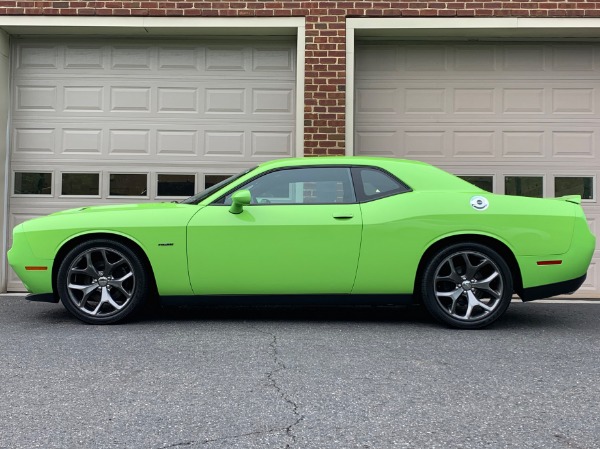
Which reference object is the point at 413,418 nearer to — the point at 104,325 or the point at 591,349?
the point at 591,349

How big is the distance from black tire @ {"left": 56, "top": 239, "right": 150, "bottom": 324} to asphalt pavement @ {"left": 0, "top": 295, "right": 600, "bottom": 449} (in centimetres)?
17

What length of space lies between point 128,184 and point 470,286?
5.02 metres

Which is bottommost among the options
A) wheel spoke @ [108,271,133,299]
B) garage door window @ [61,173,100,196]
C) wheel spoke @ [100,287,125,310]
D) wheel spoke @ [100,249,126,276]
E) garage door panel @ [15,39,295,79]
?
wheel spoke @ [100,287,125,310]

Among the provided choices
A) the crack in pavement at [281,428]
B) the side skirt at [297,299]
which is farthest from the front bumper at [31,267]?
the crack in pavement at [281,428]

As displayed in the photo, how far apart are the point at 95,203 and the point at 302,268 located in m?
4.28

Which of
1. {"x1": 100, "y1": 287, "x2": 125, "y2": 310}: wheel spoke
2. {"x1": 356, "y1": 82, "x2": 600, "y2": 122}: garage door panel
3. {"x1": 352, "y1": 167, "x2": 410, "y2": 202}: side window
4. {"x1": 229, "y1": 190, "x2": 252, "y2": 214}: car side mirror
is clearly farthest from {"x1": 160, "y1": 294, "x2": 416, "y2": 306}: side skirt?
{"x1": 356, "y1": 82, "x2": 600, "y2": 122}: garage door panel

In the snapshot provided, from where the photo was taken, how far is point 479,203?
5.54m

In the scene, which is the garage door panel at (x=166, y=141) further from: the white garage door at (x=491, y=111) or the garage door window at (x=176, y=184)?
the white garage door at (x=491, y=111)

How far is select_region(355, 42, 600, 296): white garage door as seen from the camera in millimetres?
8742

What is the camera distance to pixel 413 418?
10.3ft

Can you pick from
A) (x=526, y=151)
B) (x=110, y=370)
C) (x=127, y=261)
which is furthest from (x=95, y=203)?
(x=526, y=151)

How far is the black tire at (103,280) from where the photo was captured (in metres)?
5.53

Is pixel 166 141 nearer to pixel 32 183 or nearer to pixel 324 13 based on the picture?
pixel 32 183

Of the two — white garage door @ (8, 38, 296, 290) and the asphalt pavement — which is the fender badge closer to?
the asphalt pavement
